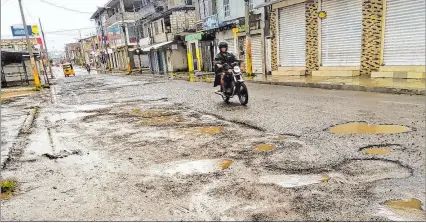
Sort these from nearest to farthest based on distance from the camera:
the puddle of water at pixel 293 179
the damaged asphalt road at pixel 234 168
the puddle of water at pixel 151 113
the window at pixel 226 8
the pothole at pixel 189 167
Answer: the damaged asphalt road at pixel 234 168 → the puddle of water at pixel 293 179 → the pothole at pixel 189 167 → the puddle of water at pixel 151 113 → the window at pixel 226 8

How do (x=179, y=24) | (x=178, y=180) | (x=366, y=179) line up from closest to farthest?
(x=366, y=179) → (x=178, y=180) → (x=179, y=24)

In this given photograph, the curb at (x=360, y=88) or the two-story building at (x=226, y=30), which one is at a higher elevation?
the two-story building at (x=226, y=30)

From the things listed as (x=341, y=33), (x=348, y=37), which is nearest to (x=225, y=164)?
(x=348, y=37)

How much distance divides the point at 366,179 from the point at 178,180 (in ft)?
6.69

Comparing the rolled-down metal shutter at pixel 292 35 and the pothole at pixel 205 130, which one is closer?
the pothole at pixel 205 130

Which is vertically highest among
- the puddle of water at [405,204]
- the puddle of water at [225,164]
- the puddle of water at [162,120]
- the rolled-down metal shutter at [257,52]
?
the rolled-down metal shutter at [257,52]

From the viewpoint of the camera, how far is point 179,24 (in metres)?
30.3

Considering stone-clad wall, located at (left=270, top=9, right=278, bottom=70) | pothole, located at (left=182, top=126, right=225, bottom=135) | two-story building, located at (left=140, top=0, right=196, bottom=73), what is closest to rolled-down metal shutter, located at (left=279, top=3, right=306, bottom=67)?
A: stone-clad wall, located at (left=270, top=9, right=278, bottom=70)

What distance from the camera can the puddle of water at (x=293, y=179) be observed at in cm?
313

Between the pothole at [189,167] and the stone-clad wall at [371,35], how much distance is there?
988 cm

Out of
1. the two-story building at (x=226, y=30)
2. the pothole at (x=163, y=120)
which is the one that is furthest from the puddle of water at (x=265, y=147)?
the two-story building at (x=226, y=30)

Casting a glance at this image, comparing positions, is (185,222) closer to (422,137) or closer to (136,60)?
(422,137)

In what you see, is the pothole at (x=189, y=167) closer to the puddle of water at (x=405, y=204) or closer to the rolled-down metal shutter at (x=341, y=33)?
the puddle of water at (x=405, y=204)

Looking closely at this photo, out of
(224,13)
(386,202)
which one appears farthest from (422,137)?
(224,13)
